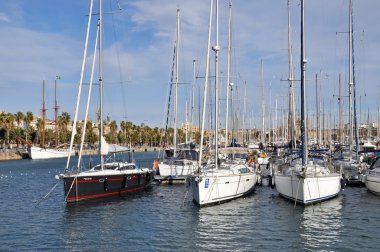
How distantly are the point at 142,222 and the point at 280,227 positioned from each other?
745 centimetres

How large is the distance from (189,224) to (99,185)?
10.1 metres

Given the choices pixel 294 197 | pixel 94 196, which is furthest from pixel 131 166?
pixel 294 197

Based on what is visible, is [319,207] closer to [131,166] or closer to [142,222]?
[142,222]

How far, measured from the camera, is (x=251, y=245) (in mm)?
18797

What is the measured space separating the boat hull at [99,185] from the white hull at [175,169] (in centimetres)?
504

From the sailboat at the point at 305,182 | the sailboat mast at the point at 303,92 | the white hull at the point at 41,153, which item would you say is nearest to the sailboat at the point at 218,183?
the sailboat at the point at 305,182

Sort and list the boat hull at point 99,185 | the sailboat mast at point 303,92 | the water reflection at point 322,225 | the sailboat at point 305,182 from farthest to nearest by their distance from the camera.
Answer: the boat hull at point 99,185 → the sailboat mast at point 303,92 → the sailboat at point 305,182 → the water reflection at point 322,225

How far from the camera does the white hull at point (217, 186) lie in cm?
2637

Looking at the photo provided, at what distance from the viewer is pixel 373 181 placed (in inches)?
1247

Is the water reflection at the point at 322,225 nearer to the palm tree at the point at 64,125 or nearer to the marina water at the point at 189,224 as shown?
the marina water at the point at 189,224

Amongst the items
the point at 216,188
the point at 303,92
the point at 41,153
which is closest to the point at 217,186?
the point at 216,188

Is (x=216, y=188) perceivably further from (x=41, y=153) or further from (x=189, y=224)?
(x=41, y=153)

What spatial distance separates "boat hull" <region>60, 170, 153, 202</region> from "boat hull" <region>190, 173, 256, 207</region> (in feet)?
22.5

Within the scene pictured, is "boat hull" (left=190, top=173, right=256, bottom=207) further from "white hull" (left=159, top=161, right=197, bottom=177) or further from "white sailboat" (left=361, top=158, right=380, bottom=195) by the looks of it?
"white hull" (left=159, top=161, right=197, bottom=177)
